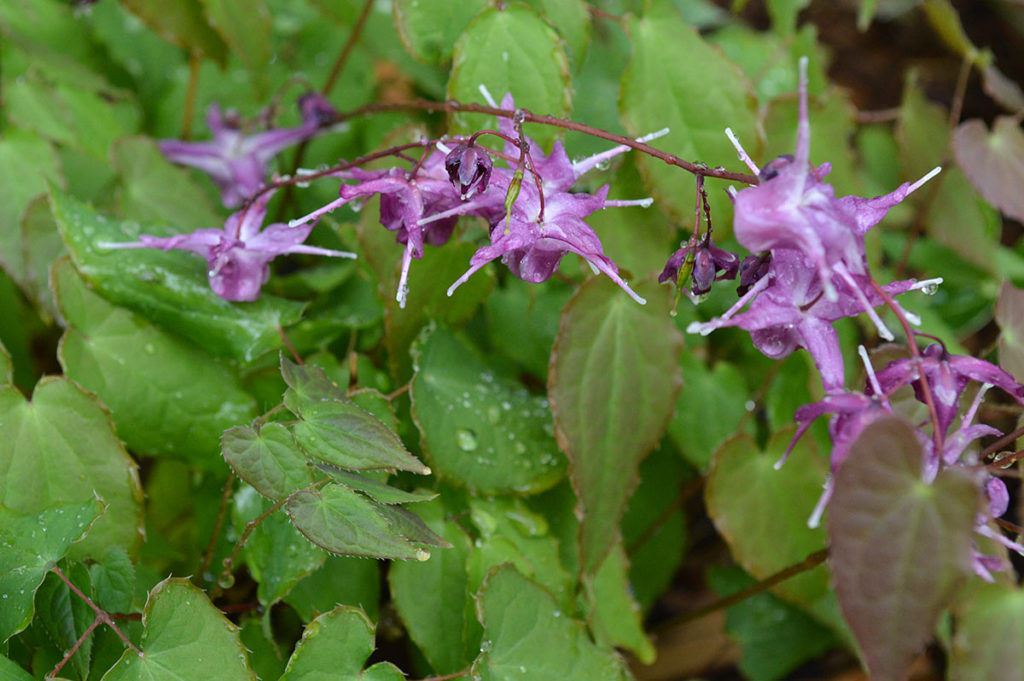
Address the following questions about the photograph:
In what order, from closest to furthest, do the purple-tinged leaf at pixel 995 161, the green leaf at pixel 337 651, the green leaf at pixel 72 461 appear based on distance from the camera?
1. the green leaf at pixel 337 651
2. the green leaf at pixel 72 461
3. the purple-tinged leaf at pixel 995 161

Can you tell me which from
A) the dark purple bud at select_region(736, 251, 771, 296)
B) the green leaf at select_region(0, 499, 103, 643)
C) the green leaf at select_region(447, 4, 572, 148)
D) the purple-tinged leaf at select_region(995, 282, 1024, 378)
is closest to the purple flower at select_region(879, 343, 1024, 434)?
the dark purple bud at select_region(736, 251, 771, 296)

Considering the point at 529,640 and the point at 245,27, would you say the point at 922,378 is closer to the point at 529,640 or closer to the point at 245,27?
the point at 529,640

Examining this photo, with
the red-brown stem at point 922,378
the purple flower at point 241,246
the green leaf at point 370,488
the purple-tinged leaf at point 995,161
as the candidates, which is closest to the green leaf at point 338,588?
the green leaf at point 370,488

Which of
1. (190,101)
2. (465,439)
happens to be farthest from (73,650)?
(190,101)

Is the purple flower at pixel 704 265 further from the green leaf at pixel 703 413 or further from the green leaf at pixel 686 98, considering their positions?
the green leaf at pixel 703 413

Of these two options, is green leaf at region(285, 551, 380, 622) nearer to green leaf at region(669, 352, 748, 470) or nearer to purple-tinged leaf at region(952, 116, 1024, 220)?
green leaf at region(669, 352, 748, 470)

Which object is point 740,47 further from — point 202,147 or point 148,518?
point 148,518

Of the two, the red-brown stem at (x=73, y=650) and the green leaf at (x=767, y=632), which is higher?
the red-brown stem at (x=73, y=650)
